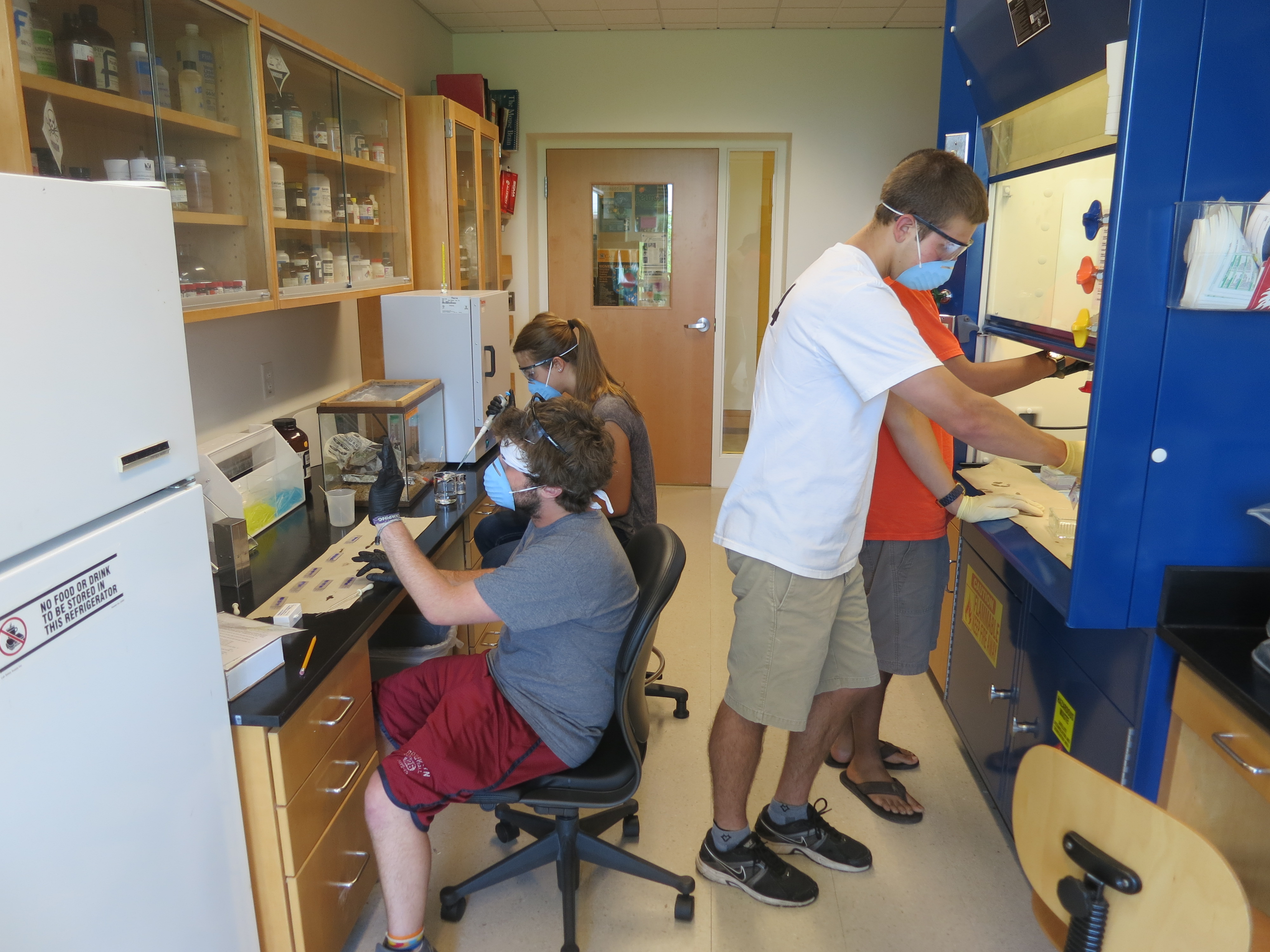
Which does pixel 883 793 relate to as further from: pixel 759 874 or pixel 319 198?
pixel 319 198

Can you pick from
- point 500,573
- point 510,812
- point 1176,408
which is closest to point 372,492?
point 500,573

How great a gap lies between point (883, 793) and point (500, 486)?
133cm

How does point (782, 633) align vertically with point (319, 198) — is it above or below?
below

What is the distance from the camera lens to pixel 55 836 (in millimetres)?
952

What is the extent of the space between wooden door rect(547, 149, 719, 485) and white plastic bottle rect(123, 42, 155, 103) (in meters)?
3.31

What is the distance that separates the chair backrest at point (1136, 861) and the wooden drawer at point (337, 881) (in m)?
1.08

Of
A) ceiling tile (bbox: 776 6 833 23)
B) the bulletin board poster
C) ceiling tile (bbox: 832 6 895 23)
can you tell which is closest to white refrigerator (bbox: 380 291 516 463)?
the bulletin board poster

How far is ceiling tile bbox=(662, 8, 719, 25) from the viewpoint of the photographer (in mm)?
4125

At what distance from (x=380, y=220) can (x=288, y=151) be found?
0.71 metres

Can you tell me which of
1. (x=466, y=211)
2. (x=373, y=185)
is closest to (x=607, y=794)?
(x=373, y=185)

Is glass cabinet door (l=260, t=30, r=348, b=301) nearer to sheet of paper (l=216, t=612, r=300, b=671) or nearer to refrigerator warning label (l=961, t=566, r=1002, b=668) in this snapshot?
sheet of paper (l=216, t=612, r=300, b=671)

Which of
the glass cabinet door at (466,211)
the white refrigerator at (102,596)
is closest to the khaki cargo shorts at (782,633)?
the white refrigerator at (102,596)

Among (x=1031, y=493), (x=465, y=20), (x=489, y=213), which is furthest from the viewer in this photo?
(x=465, y=20)

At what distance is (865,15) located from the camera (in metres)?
4.18
